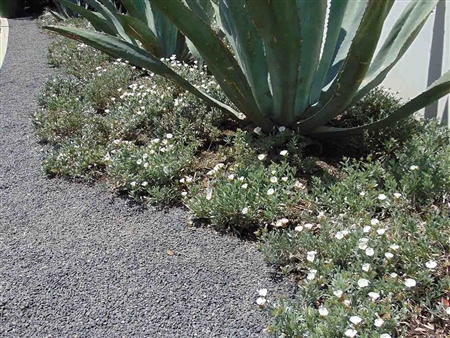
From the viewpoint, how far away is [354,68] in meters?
2.68

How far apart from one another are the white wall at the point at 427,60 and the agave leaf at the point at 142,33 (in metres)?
2.13

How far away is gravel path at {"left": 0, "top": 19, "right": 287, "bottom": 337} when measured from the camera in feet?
7.15

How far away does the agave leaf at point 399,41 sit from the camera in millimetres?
2922

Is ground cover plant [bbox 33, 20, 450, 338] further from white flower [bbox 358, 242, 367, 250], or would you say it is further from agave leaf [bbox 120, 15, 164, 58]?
agave leaf [bbox 120, 15, 164, 58]

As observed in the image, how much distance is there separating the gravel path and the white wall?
186 centimetres

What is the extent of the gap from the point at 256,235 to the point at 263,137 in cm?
88

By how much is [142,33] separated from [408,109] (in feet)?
9.16

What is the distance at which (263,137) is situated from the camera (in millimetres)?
3301

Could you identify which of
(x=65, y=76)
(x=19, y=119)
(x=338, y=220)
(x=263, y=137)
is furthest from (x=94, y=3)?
(x=338, y=220)

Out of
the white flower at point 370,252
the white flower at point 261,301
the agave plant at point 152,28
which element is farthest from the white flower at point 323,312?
the agave plant at point 152,28

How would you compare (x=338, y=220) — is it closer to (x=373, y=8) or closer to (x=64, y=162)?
(x=373, y=8)

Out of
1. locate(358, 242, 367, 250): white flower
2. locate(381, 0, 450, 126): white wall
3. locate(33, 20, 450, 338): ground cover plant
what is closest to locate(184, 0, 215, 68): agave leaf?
locate(33, 20, 450, 338): ground cover plant

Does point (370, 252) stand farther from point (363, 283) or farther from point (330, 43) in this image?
point (330, 43)

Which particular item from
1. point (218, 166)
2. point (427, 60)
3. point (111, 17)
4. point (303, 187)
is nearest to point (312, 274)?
point (303, 187)
